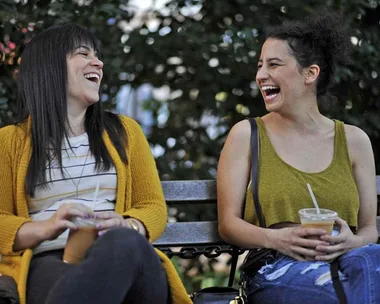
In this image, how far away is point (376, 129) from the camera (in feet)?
16.4

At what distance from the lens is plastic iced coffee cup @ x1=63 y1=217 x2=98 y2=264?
3055 millimetres

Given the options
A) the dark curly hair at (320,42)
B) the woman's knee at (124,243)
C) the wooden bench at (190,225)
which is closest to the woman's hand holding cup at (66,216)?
the woman's knee at (124,243)

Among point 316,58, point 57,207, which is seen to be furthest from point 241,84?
point 57,207

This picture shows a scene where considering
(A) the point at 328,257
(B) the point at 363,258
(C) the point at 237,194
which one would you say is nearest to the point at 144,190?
(C) the point at 237,194

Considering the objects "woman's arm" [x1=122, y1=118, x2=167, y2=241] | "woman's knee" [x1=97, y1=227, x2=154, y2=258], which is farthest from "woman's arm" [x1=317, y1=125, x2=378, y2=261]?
"woman's knee" [x1=97, y1=227, x2=154, y2=258]

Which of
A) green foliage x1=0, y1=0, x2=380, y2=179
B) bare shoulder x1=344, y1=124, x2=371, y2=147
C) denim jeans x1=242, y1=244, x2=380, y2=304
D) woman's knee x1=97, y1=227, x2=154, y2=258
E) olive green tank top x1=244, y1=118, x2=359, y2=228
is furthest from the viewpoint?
green foliage x1=0, y1=0, x2=380, y2=179

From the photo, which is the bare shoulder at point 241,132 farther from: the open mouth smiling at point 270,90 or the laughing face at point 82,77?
the laughing face at point 82,77

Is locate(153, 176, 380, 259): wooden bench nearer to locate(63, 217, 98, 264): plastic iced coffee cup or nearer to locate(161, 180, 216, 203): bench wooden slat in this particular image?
locate(161, 180, 216, 203): bench wooden slat

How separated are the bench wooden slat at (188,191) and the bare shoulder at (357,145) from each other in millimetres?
590

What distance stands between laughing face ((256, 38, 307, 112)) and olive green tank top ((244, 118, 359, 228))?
0.13 meters

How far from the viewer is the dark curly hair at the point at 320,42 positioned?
390cm

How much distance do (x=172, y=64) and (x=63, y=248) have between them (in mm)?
2158

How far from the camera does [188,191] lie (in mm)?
4004

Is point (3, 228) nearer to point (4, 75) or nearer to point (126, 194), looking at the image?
point (126, 194)
